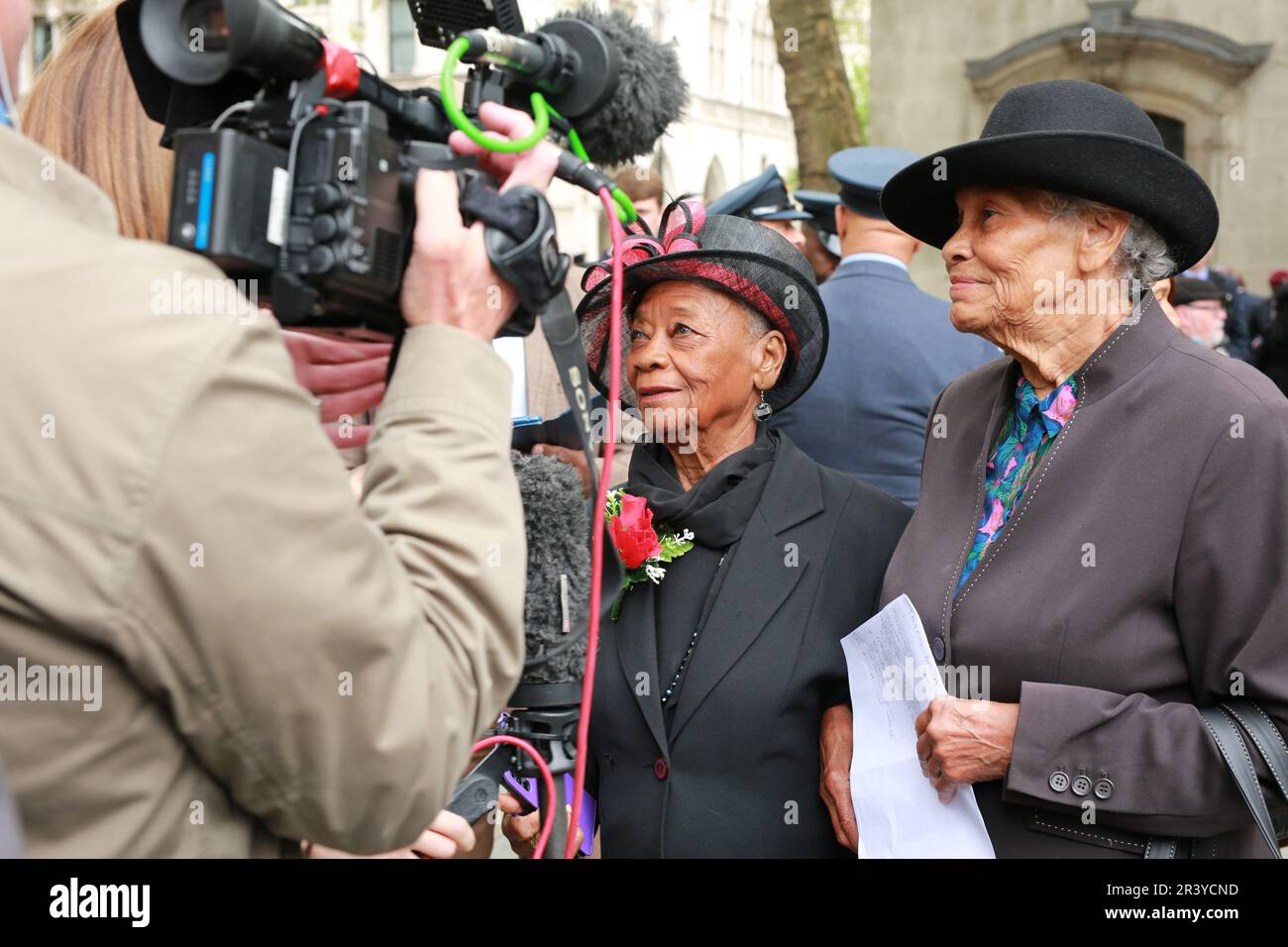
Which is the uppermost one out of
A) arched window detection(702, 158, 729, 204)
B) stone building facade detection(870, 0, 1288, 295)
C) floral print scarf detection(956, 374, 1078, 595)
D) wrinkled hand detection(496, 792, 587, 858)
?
arched window detection(702, 158, 729, 204)

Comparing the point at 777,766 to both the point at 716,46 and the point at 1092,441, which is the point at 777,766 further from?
the point at 716,46

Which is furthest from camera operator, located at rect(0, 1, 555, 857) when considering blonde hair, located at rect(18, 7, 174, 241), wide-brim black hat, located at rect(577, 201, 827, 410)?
wide-brim black hat, located at rect(577, 201, 827, 410)

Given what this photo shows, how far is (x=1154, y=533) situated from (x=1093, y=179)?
0.66m

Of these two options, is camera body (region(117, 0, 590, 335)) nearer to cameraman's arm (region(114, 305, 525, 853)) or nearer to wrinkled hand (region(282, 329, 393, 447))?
cameraman's arm (region(114, 305, 525, 853))

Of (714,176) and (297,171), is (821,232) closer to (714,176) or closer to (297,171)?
(297,171)

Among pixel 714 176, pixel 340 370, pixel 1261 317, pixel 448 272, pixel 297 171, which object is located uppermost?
pixel 714 176

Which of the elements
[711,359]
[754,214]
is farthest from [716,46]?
[711,359]

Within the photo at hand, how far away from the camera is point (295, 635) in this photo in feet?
3.97

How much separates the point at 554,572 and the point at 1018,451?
1056 millimetres

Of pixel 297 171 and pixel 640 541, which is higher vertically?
pixel 297 171

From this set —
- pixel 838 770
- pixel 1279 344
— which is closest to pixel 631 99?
pixel 838 770

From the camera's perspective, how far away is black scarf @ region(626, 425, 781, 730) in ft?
9.32

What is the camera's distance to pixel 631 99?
196 cm

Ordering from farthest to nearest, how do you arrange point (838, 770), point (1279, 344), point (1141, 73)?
point (1141, 73)
point (1279, 344)
point (838, 770)
